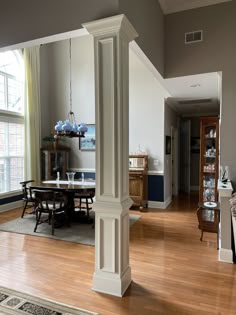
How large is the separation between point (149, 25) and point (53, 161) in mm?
4425

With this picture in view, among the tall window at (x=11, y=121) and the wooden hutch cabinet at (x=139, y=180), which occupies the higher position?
the tall window at (x=11, y=121)

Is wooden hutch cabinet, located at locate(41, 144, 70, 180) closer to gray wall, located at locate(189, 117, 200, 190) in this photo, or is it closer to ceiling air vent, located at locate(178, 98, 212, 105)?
ceiling air vent, located at locate(178, 98, 212, 105)

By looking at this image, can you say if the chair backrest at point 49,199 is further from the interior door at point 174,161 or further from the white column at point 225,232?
the interior door at point 174,161

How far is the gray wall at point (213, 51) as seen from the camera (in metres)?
3.39

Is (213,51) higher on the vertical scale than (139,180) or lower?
higher

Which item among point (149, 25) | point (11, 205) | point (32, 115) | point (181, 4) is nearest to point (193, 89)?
point (181, 4)

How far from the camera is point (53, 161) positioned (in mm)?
6520

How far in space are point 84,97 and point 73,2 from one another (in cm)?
428

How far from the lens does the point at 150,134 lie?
19.6 feet

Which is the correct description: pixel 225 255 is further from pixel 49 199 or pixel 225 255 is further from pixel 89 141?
pixel 89 141

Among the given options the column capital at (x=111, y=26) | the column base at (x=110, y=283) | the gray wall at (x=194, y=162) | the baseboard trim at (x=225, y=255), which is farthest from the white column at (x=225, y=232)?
the gray wall at (x=194, y=162)

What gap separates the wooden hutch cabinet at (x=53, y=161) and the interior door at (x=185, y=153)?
3.96m

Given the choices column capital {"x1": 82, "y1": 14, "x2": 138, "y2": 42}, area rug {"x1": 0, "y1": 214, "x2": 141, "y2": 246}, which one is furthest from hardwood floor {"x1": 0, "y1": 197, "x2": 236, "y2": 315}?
column capital {"x1": 82, "y1": 14, "x2": 138, "y2": 42}

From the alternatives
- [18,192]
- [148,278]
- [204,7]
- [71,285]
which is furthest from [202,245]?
[18,192]
